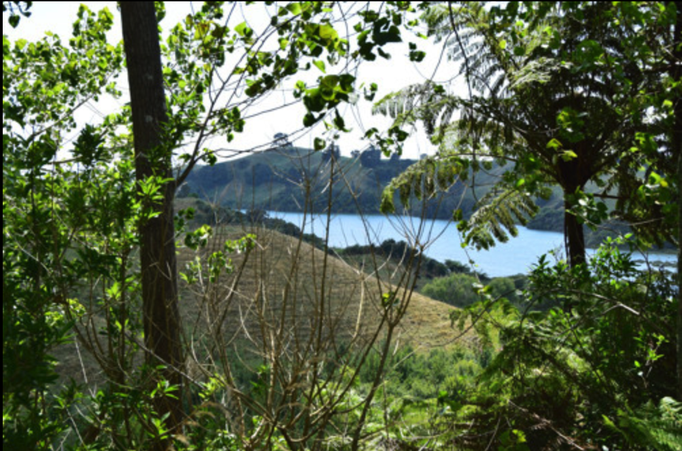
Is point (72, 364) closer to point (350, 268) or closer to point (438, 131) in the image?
point (438, 131)

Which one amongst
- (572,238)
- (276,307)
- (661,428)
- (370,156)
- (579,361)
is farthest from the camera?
(572,238)

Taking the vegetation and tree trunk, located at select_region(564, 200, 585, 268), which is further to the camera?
tree trunk, located at select_region(564, 200, 585, 268)

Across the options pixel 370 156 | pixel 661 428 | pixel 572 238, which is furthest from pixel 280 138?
pixel 572 238

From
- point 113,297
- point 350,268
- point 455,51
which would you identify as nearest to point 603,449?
point 350,268

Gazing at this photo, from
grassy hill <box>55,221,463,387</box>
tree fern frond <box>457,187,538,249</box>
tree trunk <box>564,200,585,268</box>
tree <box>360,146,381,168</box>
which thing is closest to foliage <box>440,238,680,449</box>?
grassy hill <box>55,221,463,387</box>

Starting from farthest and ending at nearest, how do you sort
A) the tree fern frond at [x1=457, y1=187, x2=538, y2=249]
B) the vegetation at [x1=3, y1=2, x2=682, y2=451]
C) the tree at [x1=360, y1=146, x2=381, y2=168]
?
the tree fern frond at [x1=457, y1=187, x2=538, y2=249], the tree at [x1=360, y1=146, x2=381, y2=168], the vegetation at [x1=3, y1=2, x2=682, y2=451]

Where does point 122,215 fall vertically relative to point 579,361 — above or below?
above

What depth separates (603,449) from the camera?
121 inches

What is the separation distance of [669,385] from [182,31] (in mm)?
4091

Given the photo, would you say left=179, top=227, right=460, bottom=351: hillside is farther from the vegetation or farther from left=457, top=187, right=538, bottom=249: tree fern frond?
left=457, top=187, right=538, bottom=249: tree fern frond

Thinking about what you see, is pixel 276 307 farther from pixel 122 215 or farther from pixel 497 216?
pixel 497 216

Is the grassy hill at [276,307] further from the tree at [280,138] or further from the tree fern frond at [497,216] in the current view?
the tree fern frond at [497,216]

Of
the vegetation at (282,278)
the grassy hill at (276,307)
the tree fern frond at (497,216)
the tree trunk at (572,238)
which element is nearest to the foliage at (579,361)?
the vegetation at (282,278)

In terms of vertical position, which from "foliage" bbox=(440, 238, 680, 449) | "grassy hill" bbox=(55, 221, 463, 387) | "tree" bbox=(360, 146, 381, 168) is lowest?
"foliage" bbox=(440, 238, 680, 449)
